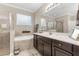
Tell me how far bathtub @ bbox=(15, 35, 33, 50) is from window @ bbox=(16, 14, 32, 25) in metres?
0.26

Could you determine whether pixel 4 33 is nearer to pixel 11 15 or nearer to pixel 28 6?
pixel 11 15

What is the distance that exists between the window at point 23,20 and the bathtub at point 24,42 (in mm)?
262

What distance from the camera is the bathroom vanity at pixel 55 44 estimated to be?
108 cm

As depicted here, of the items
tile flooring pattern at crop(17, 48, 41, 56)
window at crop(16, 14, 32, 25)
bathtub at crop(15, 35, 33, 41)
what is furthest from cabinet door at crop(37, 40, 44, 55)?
window at crop(16, 14, 32, 25)

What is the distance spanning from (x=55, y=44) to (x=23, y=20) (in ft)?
2.42

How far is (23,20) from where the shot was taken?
57.8 inches

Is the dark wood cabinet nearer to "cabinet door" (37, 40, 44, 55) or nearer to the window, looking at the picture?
"cabinet door" (37, 40, 44, 55)

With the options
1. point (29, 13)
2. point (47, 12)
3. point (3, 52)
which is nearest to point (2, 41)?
point (3, 52)

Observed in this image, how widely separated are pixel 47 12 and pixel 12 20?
69cm

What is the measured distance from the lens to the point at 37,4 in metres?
1.44

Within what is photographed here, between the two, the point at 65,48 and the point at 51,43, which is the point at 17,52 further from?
the point at 65,48

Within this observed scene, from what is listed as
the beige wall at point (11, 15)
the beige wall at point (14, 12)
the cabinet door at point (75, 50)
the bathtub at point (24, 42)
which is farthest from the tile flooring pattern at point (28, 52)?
the cabinet door at point (75, 50)

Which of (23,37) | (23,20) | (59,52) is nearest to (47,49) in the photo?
(59,52)

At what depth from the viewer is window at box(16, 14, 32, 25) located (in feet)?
4.70
